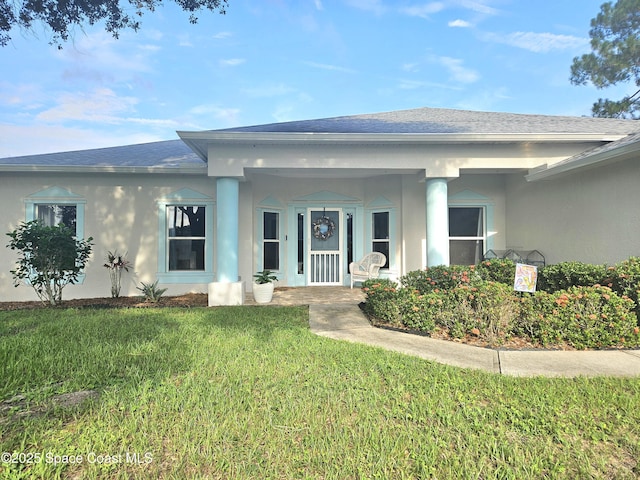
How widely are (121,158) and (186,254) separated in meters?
3.21

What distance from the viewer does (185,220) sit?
8.75 m

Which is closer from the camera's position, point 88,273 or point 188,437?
point 188,437

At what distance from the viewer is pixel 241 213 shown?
9.08 meters

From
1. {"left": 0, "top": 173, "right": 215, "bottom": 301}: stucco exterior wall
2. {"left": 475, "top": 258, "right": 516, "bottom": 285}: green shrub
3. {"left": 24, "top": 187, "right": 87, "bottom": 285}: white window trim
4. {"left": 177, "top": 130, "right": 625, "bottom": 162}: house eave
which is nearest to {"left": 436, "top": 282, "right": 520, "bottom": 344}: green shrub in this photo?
{"left": 475, "top": 258, "right": 516, "bottom": 285}: green shrub

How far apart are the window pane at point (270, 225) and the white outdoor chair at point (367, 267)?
2357mm

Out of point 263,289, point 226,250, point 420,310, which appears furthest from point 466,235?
point 226,250

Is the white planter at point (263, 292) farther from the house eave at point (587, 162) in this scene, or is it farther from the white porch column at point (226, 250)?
the house eave at point (587, 162)

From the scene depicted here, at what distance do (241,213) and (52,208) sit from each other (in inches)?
180

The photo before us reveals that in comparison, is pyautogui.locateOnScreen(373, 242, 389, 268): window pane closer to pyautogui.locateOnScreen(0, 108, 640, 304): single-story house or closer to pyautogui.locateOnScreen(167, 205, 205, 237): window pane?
pyautogui.locateOnScreen(0, 108, 640, 304): single-story house

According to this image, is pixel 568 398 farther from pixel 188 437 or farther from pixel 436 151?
pixel 436 151

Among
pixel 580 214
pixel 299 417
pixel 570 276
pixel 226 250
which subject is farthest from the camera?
pixel 226 250

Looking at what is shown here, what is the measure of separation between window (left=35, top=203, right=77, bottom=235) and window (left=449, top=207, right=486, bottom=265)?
977cm

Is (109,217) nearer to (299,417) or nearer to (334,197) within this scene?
(334,197)

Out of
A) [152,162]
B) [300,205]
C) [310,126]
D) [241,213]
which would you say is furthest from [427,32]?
[152,162]
